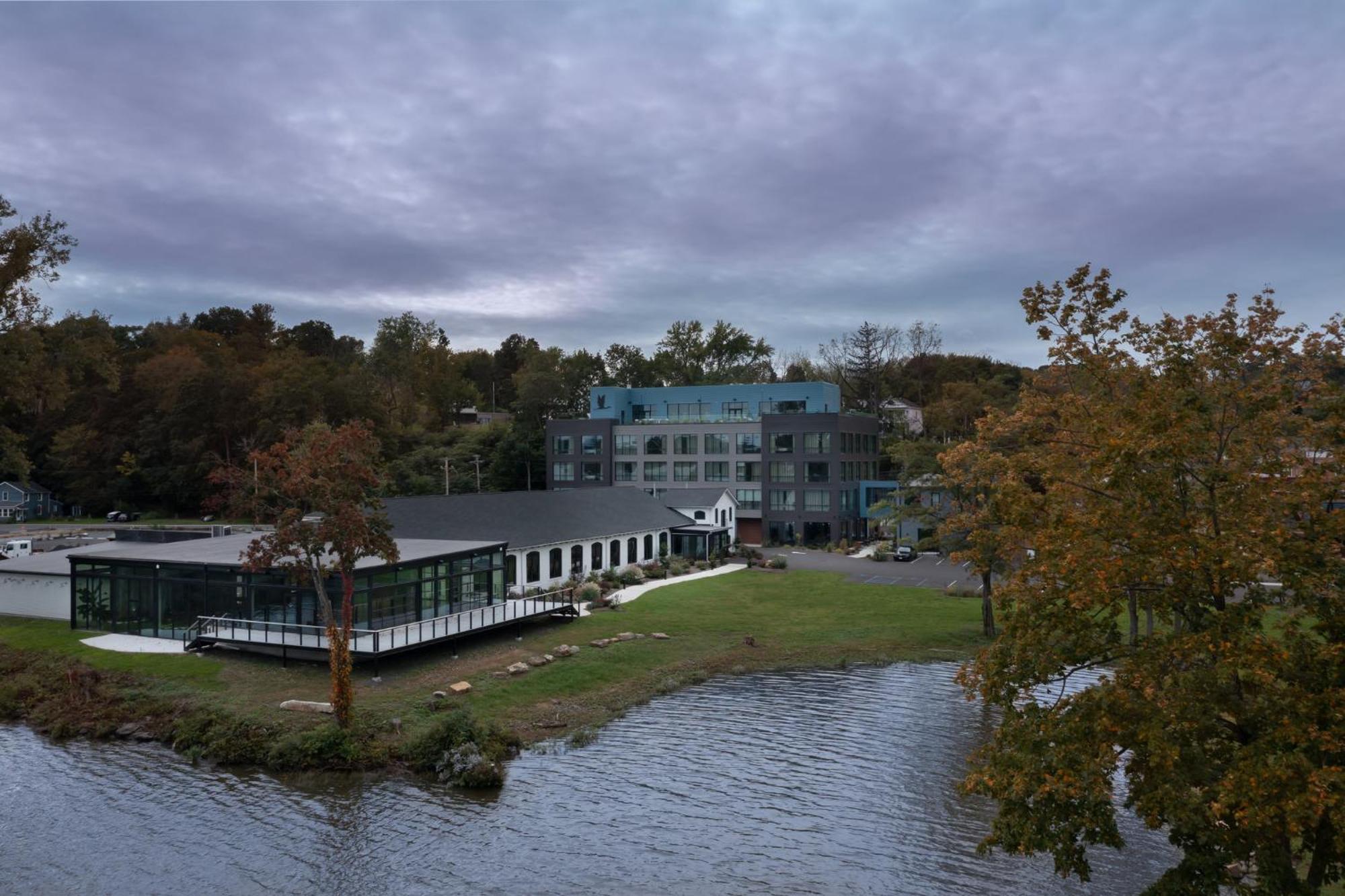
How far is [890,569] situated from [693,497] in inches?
623

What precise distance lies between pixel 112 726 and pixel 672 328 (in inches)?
3461

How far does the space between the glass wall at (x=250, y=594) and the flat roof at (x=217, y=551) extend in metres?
0.25

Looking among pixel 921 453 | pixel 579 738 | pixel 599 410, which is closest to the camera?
pixel 579 738

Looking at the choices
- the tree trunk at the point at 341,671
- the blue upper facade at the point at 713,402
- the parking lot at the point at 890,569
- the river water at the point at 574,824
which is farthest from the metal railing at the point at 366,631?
the blue upper facade at the point at 713,402

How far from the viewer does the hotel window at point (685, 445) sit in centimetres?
A: 7312

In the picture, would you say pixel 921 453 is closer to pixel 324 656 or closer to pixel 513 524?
pixel 513 524

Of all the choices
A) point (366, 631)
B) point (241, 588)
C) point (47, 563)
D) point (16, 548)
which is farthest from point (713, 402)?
point (366, 631)

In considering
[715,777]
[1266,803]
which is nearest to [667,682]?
[715,777]

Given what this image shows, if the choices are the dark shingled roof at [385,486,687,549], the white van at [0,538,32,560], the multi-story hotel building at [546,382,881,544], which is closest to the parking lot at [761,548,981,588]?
the multi-story hotel building at [546,382,881,544]

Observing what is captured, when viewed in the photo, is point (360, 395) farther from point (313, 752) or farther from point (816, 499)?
point (313, 752)

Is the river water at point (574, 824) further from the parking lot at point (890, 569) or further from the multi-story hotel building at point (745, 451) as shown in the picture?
the multi-story hotel building at point (745, 451)

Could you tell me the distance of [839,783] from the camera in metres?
20.2

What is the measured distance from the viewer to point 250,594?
96.4 ft

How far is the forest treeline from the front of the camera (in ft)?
263
